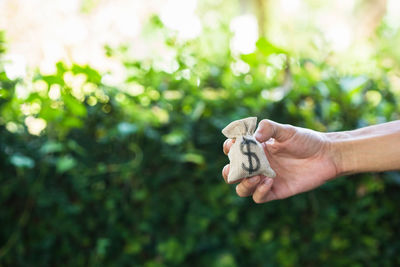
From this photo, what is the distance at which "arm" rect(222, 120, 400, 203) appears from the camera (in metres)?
1.43

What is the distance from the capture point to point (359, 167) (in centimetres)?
150

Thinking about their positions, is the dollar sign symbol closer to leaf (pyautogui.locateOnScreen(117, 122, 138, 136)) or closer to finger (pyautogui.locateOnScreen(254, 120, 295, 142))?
finger (pyautogui.locateOnScreen(254, 120, 295, 142))

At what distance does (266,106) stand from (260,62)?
298 millimetres

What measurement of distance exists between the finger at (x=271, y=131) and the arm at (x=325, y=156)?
0.06 meters

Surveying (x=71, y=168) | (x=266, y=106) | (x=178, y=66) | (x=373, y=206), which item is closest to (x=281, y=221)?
(x=373, y=206)

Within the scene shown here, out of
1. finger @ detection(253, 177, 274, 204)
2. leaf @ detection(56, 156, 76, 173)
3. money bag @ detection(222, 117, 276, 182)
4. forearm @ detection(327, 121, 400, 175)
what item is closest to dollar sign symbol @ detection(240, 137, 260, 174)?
money bag @ detection(222, 117, 276, 182)

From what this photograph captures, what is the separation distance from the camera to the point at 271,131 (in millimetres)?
1266

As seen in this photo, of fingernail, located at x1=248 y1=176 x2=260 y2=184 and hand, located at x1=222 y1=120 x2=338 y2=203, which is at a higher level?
hand, located at x1=222 y1=120 x2=338 y2=203

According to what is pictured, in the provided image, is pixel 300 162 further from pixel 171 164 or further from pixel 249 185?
pixel 171 164

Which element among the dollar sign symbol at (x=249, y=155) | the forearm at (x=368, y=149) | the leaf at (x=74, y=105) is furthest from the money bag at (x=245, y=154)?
the leaf at (x=74, y=105)

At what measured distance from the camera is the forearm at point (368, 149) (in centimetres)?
143

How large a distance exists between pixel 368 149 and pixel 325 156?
0.59 feet

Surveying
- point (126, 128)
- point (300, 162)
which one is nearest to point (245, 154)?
point (300, 162)

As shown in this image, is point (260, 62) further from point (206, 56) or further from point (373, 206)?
point (373, 206)
